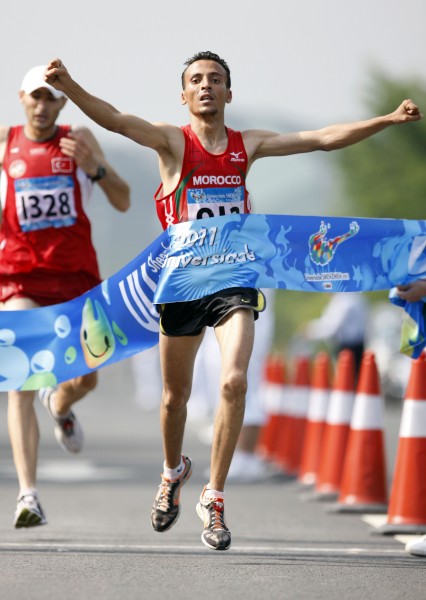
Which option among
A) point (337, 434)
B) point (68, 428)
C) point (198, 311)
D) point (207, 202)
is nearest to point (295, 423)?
point (337, 434)

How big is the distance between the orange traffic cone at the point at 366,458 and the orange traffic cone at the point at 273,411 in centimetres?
480

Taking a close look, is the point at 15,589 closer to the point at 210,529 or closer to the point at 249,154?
the point at 210,529

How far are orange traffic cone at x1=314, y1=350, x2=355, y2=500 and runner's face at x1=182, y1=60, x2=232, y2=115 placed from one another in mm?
4460

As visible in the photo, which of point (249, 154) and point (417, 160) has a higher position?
point (417, 160)

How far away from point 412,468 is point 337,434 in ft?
9.46

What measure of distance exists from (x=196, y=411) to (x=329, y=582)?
65.3 ft

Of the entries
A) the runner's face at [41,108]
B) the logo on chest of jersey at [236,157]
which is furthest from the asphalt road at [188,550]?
the runner's face at [41,108]

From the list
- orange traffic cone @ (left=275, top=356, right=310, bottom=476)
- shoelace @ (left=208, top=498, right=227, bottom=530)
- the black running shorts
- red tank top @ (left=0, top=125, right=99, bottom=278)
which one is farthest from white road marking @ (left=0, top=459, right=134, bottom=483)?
shoelace @ (left=208, top=498, right=227, bottom=530)

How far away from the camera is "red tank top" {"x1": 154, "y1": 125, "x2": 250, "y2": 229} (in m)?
8.11

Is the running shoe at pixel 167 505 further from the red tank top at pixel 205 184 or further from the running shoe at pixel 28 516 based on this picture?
the red tank top at pixel 205 184

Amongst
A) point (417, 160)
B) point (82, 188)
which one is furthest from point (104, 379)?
point (82, 188)

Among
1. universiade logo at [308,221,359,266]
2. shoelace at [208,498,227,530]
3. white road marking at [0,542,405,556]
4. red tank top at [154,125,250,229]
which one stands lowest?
white road marking at [0,542,405,556]

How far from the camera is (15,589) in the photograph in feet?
21.4

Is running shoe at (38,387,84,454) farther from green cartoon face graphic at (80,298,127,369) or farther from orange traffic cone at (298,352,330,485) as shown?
orange traffic cone at (298,352,330,485)
